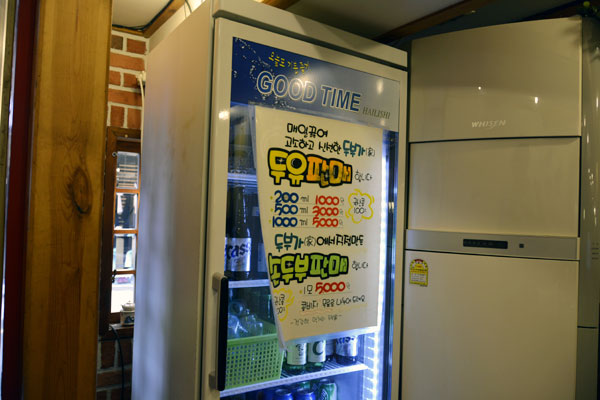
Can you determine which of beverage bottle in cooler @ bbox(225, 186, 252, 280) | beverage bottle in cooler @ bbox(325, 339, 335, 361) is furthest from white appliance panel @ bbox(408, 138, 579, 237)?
beverage bottle in cooler @ bbox(225, 186, 252, 280)

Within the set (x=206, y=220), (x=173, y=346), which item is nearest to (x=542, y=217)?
(x=206, y=220)

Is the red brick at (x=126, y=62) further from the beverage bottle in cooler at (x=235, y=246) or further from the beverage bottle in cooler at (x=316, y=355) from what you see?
the beverage bottle in cooler at (x=316, y=355)

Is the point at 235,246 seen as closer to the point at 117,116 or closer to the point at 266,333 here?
the point at 266,333

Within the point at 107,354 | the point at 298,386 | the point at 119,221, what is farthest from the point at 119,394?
the point at 298,386

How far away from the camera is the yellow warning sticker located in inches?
69.9

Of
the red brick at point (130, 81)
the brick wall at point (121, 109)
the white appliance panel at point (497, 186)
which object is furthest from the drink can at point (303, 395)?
the red brick at point (130, 81)

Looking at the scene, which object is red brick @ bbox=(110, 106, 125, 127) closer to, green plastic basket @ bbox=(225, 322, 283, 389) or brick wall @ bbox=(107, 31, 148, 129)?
brick wall @ bbox=(107, 31, 148, 129)

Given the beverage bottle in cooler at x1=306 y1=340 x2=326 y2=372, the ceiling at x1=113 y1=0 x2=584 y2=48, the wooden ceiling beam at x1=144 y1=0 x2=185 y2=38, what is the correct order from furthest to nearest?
the wooden ceiling beam at x1=144 y1=0 x2=185 y2=38 < the beverage bottle in cooler at x1=306 y1=340 x2=326 y2=372 < the ceiling at x1=113 y1=0 x2=584 y2=48

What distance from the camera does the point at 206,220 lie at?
132cm

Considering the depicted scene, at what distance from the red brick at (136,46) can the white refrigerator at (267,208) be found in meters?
0.84

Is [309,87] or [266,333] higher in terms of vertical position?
[309,87]

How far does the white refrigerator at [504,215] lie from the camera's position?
154cm

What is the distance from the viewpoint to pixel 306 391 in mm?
1712

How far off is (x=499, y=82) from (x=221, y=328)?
4.30 ft
